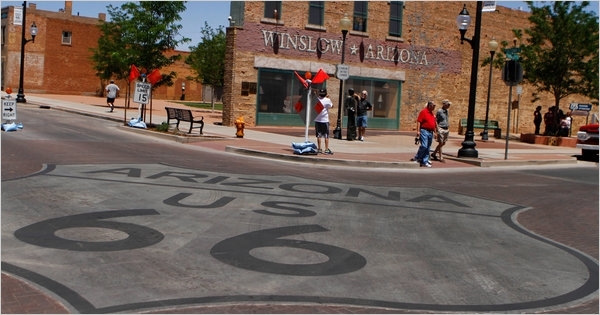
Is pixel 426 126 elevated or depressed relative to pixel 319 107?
depressed

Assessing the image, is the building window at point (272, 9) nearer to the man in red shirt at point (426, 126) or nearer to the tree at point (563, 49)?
the tree at point (563, 49)

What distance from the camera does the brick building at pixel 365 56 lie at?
28.1 m

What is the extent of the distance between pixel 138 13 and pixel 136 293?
25157 millimetres

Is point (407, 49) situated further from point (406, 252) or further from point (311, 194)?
point (406, 252)

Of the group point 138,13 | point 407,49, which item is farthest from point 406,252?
point 407,49

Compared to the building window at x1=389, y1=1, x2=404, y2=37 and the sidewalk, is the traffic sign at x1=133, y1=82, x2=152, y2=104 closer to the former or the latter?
the sidewalk

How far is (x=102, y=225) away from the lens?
769cm

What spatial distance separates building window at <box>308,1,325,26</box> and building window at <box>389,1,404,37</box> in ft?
13.5

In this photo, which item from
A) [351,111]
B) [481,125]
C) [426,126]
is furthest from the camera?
[481,125]

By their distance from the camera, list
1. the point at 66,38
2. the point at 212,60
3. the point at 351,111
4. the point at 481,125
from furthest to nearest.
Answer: the point at 66,38, the point at 212,60, the point at 481,125, the point at 351,111

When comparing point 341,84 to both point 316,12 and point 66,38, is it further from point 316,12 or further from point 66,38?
point 66,38

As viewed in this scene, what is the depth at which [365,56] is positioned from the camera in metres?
31.3

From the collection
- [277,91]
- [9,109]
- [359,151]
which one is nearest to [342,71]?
[359,151]

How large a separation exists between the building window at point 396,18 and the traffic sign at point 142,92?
13466 mm
